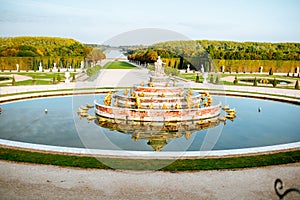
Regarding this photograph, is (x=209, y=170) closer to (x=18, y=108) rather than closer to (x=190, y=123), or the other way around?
(x=190, y=123)

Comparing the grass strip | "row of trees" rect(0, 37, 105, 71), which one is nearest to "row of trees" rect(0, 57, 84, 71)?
"row of trees" rect(0, 37, 105, 71)

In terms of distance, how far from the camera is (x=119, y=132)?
40.8ft

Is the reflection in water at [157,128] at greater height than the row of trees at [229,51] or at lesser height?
lesser

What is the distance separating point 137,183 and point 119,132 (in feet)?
17.1

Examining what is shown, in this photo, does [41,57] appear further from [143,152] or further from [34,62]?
[143,152]

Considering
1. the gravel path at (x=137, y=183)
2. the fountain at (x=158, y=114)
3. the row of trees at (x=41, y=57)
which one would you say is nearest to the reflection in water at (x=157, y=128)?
the fountain at (x=158, y=114)

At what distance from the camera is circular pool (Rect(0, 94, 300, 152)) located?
1088 cm

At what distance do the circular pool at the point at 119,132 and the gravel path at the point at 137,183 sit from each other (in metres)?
2.39

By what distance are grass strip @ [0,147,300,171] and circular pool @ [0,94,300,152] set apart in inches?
52.9

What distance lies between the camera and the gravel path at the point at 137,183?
263 inches

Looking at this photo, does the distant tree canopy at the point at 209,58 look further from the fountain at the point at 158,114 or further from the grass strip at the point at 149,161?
the grass strip at the point at 149,161

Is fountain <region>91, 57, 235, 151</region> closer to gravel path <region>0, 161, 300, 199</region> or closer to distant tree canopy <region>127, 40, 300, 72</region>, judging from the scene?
gravel path <region>0, 161, 300, 199</region>

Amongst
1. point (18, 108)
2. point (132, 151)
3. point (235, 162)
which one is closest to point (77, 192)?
point (132, 151)

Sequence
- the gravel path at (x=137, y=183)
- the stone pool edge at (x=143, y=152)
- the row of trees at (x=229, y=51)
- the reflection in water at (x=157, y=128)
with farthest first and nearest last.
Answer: the row of trees at (x=229, y=51) < the reflection in water at (x=157, y=128) < the stone pool edge at (x=143, y=152) < the gravel path at (x=137, y=183)
